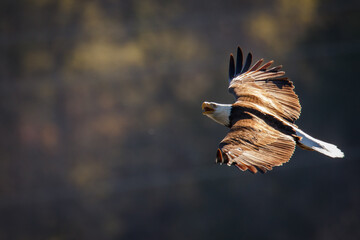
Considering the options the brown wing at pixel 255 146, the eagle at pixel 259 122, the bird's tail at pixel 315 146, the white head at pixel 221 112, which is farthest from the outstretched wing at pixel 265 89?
the brown wing at pixel 255 146

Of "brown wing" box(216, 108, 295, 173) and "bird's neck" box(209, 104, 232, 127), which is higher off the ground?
"brown wing" box(216, 108, 295, 173)

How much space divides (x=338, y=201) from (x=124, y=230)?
21.1 ft

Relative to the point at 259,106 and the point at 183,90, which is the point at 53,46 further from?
the point at 259,106

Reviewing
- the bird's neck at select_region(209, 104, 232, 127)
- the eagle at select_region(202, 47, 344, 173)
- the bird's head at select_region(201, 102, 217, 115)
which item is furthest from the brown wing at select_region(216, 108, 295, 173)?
the bird's head at select_region(201, 102, 217, 115)

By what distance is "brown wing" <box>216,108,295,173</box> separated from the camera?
8711 millimetres

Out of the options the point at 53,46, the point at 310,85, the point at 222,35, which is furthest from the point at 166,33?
the point at 310,85

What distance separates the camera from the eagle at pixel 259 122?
351 inches

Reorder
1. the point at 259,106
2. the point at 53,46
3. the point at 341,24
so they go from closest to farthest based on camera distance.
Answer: the point at 259,106
the point at 53,46
the point at 341,24

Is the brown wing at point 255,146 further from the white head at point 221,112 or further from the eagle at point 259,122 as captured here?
the white head at point 221,112

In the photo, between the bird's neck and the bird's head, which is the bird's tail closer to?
the bird's neck

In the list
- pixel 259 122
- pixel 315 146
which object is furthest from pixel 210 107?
pixel 315 146

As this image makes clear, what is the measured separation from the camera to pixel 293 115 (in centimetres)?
1078

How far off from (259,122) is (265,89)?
150 cm

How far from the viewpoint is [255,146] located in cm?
915
